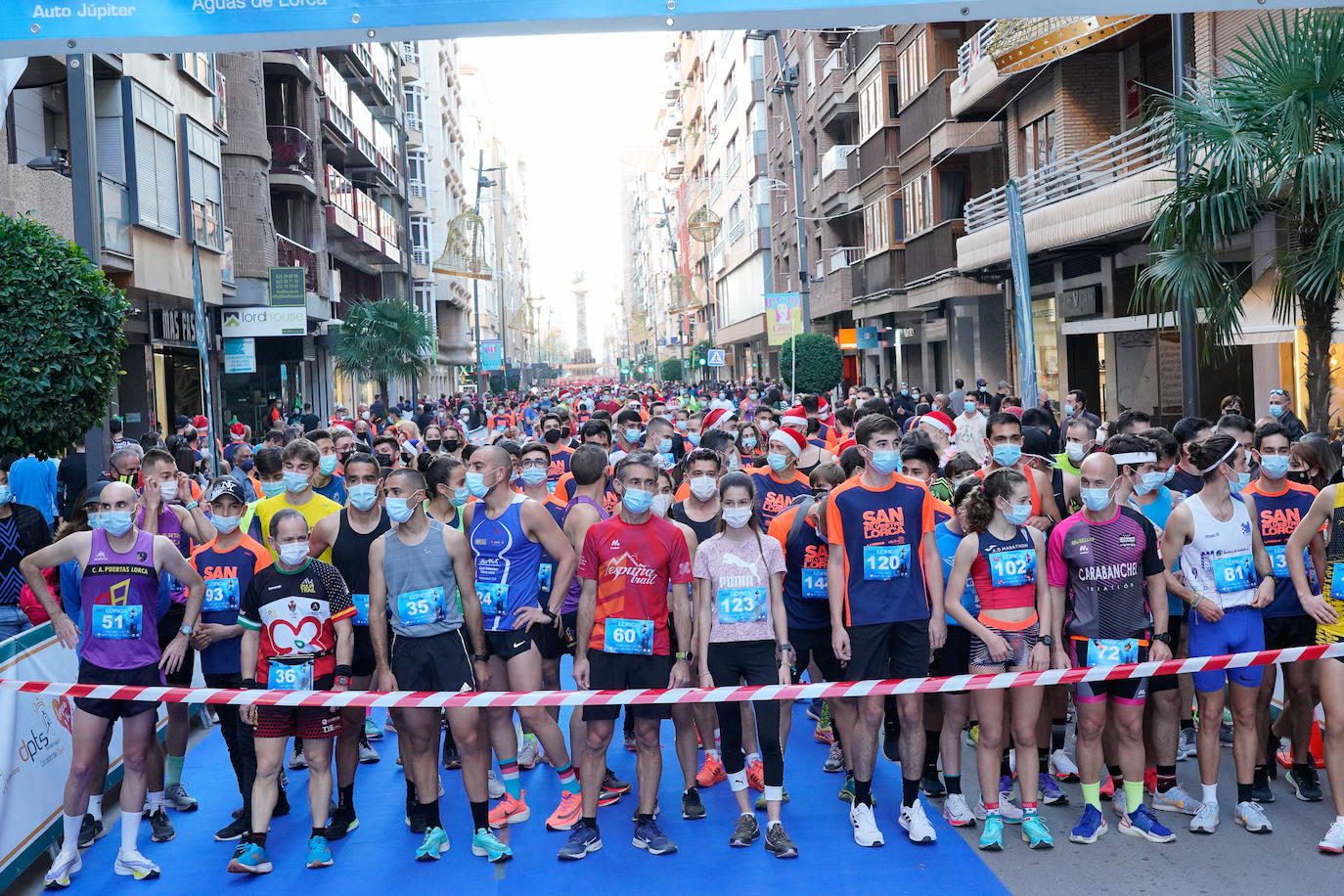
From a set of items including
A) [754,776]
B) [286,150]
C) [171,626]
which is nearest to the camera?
[171,626]

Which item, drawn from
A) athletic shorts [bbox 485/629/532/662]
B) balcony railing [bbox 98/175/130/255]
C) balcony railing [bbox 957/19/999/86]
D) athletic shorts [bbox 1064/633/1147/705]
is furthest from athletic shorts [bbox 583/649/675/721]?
balcony railing [bbox 957/19/999/86]

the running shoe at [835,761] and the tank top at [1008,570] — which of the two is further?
the running shoe at [835,761]

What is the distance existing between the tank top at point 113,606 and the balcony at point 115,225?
13.0 metres

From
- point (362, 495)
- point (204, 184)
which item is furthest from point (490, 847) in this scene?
point (204, 184)

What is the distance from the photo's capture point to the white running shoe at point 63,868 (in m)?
6.44

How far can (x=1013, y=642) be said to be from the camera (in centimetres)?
660

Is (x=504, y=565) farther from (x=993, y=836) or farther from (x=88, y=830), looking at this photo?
(x=993, y=836)

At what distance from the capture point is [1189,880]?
5973mm

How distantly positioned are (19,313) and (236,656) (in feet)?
9.11

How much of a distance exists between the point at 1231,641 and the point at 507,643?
12.6ft

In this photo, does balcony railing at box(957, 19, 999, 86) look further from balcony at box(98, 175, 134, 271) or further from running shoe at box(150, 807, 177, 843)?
running shoe at box(150, 807, 177, 843)

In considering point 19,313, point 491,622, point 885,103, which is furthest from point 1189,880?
point 885,103

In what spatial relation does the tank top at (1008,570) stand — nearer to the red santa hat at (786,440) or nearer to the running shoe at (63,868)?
the red santa hat at (786,440)

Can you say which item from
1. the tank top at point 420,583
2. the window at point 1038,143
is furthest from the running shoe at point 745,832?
the window at point 1038,143
